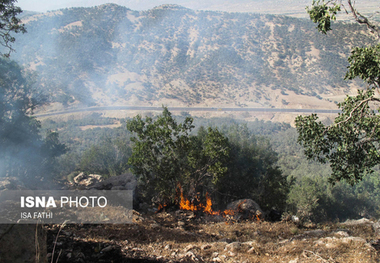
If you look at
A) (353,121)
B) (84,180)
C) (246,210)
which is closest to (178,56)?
(84,180)

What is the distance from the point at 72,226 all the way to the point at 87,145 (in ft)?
108

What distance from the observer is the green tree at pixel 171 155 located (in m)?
13.2

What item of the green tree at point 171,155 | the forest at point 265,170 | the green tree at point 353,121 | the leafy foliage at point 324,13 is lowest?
the forest at point 265,170

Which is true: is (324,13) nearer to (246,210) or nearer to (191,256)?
(191,256)

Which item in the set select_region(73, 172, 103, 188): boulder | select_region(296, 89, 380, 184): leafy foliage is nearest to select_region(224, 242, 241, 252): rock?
select_region(296, 89, 380, 184): leafy foliage

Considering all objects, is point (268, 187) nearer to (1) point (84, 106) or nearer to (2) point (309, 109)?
(2) point (309, 109)

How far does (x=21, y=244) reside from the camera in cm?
367

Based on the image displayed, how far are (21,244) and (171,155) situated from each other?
1020 cm

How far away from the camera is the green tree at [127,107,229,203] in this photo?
13.2m

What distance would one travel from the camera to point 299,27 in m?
80.2

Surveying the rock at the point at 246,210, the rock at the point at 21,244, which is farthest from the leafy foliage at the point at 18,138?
the rock at the point at 21,244

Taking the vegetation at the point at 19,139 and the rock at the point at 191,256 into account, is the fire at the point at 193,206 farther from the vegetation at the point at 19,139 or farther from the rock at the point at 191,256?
the vegetation at the point at 19,139

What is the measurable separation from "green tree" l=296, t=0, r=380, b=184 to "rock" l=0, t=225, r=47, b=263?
244 inches

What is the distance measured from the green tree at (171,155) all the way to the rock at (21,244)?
9301mm
